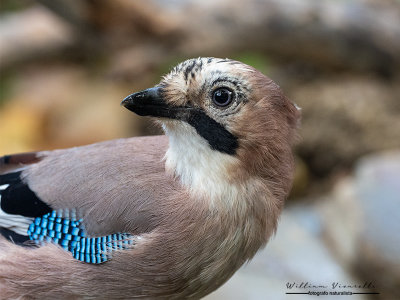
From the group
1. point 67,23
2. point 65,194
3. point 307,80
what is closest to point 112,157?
point 65,194

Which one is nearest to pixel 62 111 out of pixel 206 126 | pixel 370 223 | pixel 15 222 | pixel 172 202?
pixel 370 223

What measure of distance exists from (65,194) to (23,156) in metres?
0.63

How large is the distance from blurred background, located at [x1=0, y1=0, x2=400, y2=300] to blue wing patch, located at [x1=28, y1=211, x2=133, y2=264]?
2.17 m

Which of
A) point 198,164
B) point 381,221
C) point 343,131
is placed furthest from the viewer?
point 343,131

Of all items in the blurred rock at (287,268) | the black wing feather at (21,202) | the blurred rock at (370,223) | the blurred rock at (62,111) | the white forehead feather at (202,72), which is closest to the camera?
the white forehead feather at (202,72)

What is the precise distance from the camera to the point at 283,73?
706 centimetres

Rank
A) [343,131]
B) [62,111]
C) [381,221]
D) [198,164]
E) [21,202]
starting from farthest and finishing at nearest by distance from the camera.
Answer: [62,111] < [343,131] < [381,221] < [21,202] < [198,164]

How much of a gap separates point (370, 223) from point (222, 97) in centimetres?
246

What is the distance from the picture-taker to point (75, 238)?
3.06 meters

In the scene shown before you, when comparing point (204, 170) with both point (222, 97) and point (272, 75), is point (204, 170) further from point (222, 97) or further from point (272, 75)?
point (272, 75)

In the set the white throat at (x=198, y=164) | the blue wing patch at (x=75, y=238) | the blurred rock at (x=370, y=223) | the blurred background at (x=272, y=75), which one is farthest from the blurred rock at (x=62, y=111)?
the white throat at (x=198, y=164)

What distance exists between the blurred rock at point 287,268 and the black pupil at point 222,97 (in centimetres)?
192

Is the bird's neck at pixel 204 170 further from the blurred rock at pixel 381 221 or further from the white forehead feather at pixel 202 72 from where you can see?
the blurred rock at pixel 381 221

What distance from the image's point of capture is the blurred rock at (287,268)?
4.47 metres
